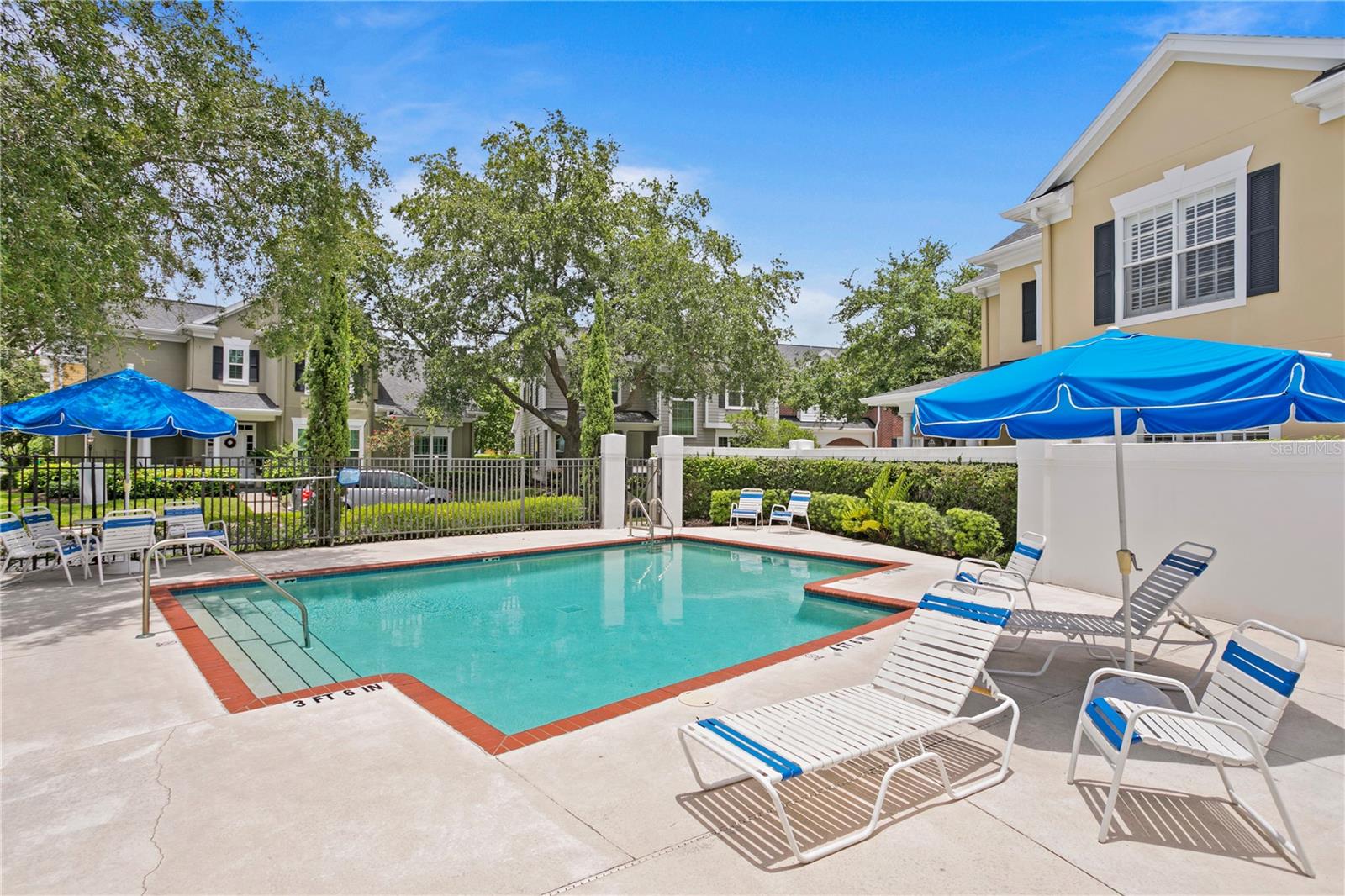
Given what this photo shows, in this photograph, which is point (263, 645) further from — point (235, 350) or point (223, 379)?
point (235, 350)

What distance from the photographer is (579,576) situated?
40.5 feet

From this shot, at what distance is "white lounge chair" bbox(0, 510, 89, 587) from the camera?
9578 mm

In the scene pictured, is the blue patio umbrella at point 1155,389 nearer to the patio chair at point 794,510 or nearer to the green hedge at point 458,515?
the patio chair at point 794,510

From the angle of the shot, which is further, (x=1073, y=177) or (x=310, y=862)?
(x=1073, y=177)

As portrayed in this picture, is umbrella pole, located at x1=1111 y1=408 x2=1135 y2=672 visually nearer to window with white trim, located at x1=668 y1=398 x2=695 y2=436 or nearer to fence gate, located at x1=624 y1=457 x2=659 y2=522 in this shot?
fence gate, located at x1=624 y1=457 x2=659 y2=522

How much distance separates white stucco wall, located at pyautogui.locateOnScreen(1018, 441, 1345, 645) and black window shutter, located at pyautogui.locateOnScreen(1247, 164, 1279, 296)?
133 inches

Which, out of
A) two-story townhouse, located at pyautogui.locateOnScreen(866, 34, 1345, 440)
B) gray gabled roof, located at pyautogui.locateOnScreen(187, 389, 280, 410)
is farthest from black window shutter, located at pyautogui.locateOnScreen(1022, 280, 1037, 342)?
gray gabled roof, located at pyautogui.locateOnScreen(187, 389, 280, 410)

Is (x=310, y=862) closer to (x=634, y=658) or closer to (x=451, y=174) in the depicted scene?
(x=634, y=658)

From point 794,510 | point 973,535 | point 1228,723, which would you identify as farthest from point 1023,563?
point 794,510

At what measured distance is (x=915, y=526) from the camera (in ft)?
44.2

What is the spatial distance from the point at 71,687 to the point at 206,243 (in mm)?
9321

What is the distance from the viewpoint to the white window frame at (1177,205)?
10.3m

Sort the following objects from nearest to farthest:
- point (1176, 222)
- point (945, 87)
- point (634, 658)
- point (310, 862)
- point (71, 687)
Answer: point (310, 862) < point (71, 687) < point (634, 658) < point (1176, 222) < point (945, 87)

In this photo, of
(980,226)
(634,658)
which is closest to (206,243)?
(634,658)
